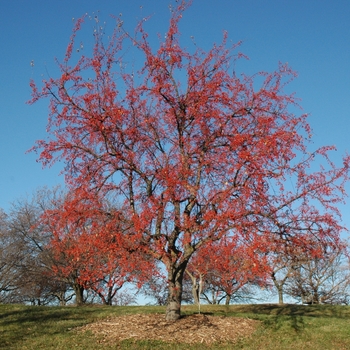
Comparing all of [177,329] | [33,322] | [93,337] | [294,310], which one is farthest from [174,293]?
[294,310]

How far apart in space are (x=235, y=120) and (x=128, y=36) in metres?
4.22

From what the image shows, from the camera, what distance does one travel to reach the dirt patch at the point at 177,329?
11.2 m

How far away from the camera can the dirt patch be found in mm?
11156

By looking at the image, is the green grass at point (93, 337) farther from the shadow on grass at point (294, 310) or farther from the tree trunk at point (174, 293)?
the shadow on grass at point (294, 310)

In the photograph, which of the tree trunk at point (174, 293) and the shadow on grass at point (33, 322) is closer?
the shadow on grass at point (33, 322)

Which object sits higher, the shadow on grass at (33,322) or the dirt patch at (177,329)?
the shadow on grass at (33,322)

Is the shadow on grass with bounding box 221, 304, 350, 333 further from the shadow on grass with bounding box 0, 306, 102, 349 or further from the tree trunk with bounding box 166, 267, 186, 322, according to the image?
the shadow on grass with bounding box 0, 306, 102, 349

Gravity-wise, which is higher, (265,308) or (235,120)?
(235,120)

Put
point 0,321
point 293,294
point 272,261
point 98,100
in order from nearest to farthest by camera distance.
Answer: point 272,261, point 98,100, point 0,321, point 293,294

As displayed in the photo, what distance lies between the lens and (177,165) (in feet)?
40.8

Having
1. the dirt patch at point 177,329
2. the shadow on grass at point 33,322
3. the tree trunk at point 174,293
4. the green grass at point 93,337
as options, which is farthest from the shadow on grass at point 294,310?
the shadow on grass at point 33,322

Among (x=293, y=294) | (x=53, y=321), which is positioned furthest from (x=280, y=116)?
(x=293, y=294)

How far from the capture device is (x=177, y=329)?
11727mm

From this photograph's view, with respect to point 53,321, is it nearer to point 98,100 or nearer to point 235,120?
point 98,100
